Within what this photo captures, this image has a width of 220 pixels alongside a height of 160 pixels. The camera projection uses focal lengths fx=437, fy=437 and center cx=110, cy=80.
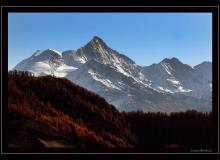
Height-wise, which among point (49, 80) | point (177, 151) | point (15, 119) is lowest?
point (177, 151)

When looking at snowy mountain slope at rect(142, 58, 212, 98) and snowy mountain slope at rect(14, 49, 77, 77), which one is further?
snowy mountain slope at rect(142, 58, 212, 98)

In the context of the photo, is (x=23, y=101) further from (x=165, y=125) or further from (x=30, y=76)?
(x=165, y=125)

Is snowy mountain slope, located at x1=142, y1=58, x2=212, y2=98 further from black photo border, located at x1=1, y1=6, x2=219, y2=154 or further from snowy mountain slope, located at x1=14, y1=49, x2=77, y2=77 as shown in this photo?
→ snowy mountain slope, located at x1=14, y1=49, x2=77, y2=77

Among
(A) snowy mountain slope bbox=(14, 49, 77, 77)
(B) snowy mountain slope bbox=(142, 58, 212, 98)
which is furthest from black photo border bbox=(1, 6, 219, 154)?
(A) snowy mountain slope bbox=(14, 49, 77, 77)

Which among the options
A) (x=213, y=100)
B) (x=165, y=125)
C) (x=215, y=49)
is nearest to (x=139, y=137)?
(x=165, y=125)

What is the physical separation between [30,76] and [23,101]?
6.21 feet

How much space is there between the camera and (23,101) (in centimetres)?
1554
